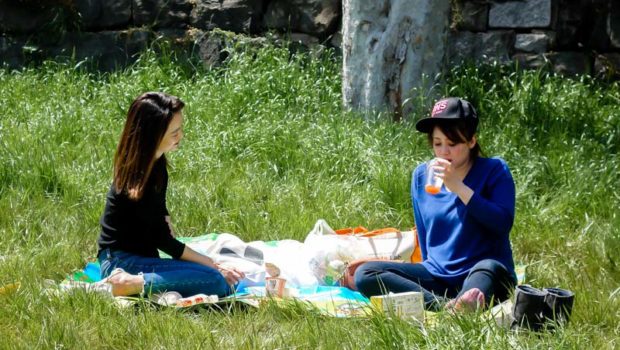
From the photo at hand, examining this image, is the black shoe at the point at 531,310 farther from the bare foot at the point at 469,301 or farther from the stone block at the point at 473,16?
the stone block at the point at 473,16

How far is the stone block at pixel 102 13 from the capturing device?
28.2ft

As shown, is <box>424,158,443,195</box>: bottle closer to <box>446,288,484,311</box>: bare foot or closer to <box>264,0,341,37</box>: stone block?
<box>446,288,484,311</box>: bare foot

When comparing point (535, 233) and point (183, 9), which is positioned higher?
point (183, 9)

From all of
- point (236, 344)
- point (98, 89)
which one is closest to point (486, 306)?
point (236, 344)

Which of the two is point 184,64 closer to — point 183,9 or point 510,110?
point 183,9

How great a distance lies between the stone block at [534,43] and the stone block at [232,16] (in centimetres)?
215

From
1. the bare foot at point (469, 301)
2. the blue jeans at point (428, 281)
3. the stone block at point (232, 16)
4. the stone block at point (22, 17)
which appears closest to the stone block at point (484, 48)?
the stone block at point (232, 16)

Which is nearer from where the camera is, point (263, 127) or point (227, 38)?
point (263, 127)

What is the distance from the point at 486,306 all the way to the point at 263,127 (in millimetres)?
2867

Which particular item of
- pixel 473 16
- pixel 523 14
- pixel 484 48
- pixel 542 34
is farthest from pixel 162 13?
pixel 542 34

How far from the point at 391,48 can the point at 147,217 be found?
2993mm

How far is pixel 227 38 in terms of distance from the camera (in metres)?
8.31

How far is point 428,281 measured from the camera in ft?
15.6

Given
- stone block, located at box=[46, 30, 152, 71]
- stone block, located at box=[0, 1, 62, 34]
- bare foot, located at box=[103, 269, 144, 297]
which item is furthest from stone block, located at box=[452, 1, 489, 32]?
bare foot, located at box=[103, 269, 144, 297]
